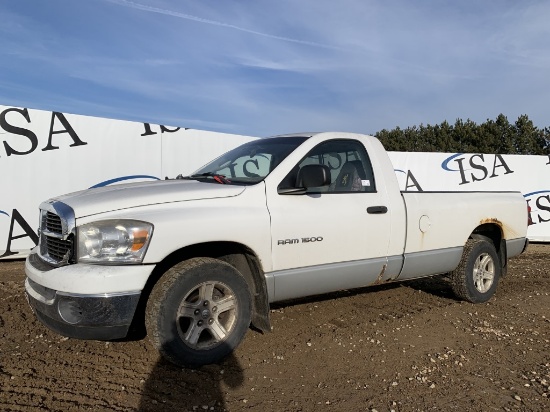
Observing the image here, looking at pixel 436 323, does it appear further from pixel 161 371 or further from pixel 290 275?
pixel 161 371

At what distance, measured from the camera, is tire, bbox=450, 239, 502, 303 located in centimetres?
567

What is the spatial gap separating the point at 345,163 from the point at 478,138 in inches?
1687

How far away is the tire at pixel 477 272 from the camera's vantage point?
18.6 ft

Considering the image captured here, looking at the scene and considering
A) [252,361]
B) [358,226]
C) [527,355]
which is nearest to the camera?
[252,361]

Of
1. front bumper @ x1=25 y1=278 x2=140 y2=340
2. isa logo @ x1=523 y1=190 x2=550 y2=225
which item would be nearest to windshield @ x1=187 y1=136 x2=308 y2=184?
front bumper @ x1=25 y1=278 x2=140 y2=340

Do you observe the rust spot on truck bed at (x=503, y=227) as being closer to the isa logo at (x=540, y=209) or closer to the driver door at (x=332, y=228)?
the driver door at (x=332, y=228)

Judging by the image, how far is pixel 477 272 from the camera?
5855 millimetres

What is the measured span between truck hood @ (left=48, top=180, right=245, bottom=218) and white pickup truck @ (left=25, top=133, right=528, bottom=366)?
10mm

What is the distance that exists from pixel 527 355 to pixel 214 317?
2.79 metres

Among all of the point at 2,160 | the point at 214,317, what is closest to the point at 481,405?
the point at 214,317

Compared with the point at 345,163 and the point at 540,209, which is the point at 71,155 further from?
the point at 540,209

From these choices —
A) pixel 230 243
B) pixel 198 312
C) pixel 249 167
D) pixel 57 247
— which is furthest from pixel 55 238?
pixel 249 167

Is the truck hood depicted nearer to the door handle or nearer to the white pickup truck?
the white pickup truck

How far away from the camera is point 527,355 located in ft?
13.6
